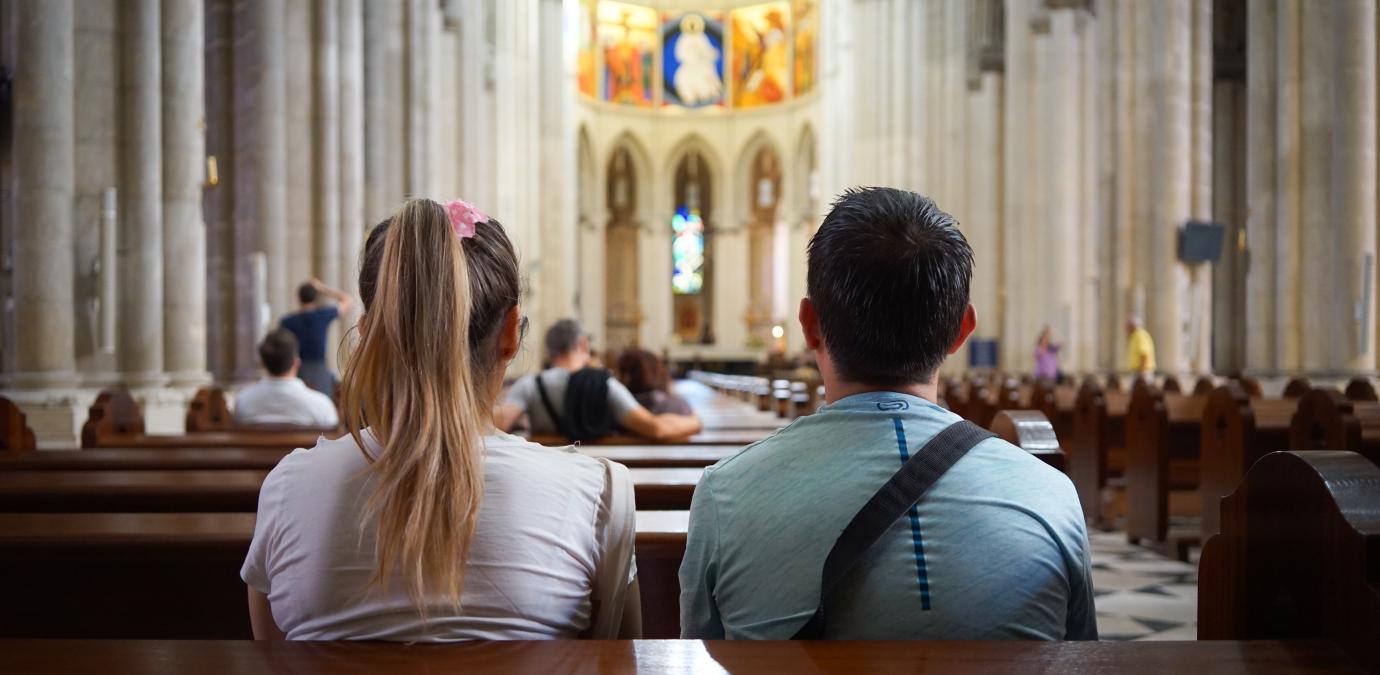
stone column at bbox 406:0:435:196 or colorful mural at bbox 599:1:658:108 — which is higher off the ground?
colorful mural at bbox 599:1:658:108

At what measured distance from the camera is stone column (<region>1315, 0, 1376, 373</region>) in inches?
457

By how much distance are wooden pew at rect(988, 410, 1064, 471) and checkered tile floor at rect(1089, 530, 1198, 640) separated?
1.97m

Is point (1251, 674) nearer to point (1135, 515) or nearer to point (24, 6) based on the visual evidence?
point (1135, 515)

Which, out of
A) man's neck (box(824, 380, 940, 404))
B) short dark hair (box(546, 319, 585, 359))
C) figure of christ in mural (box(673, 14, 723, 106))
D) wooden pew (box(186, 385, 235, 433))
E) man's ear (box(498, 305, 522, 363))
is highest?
figure of christ in mural (box(673, 14, 723, 106))

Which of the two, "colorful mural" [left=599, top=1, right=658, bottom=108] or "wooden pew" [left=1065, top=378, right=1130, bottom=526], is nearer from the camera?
"wooden pew" [left=1065, top=378, right=1130, bottom=526]

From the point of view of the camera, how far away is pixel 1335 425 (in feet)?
14.9

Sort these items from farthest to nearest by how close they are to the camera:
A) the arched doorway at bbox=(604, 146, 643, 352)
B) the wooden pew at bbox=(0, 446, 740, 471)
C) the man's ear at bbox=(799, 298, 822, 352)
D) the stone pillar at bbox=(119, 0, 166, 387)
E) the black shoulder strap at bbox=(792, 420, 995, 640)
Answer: the arched doorway at bbox=(604, 146, 643, 352)
the stone pillar at bbox=(119, 0, 166, 387)
the wooden pew at bbox=(0, 446, 740, 471)
the man's ear at bbox=(799, 298, 822, 352)
the black shoulder strap at bbox=(792, 420, 995, 640)

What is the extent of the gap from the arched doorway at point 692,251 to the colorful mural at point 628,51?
2.74 metres

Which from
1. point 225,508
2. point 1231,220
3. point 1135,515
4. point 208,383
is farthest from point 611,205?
point 225,508

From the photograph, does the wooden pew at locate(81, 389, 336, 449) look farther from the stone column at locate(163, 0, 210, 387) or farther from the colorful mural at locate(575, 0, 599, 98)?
the colorful mural at locate(575, 0, 599, 98)

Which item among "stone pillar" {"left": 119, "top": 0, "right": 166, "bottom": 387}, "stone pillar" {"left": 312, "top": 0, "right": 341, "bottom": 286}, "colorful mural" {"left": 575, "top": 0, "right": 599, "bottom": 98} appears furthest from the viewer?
"colorful mural" {"left": 575, "top": 0, "right": 599, "bottom": 98}

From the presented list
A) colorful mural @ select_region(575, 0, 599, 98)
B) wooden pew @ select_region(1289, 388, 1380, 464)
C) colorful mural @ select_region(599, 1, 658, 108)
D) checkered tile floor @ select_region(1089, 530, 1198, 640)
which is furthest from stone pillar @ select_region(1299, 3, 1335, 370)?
colorful mural @ select_region(599, 1, 658, 108)

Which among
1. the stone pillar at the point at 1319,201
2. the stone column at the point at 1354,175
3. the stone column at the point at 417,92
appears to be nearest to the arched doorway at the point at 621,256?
the stone column at the point at 417,92

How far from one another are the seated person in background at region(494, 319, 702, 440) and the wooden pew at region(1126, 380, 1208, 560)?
2.72 meters
